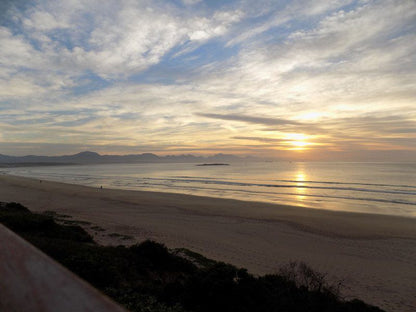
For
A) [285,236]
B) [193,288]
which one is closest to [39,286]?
[193,288]

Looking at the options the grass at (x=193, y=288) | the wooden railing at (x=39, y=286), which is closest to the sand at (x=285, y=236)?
the grass at (x=193, y=288)

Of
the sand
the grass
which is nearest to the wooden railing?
the grass

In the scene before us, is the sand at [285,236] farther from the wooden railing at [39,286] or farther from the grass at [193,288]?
the wooden railing at [39,286]

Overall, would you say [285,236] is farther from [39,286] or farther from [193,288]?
[39,286]

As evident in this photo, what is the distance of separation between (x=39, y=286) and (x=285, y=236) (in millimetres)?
16171

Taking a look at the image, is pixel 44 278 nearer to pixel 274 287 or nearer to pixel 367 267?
pixel 274 287

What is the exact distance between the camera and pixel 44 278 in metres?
0.69

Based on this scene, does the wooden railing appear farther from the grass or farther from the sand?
the sand

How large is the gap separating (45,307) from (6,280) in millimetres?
265

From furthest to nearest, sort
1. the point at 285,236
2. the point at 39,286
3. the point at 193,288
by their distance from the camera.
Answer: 1. the point at 285,236
2. the point at 193,288
3. the point at 39,286

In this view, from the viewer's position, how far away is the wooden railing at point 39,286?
0.57 m

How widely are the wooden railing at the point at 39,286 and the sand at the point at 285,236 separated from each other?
10.1 metres

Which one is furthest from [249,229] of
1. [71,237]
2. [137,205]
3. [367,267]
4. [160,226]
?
[137,205]

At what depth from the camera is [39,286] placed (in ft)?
2.23
